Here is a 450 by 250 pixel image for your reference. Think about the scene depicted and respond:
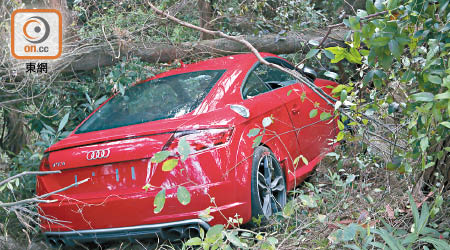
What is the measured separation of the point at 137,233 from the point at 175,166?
82 centimetres

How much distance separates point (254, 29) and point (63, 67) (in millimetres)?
2785

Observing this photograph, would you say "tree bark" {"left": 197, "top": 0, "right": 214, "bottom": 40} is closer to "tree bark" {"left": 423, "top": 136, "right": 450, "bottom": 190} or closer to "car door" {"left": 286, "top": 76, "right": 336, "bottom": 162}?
"car door" {"left": 286, "top": 76, "right": 336, "bottom": 162}

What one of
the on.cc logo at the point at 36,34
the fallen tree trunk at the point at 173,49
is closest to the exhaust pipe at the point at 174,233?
the fallen tree trunk at the point at 173,49

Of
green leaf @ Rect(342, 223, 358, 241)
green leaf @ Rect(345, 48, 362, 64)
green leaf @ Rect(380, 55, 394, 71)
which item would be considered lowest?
green leaf @ Rect(342, 223, 358, 241)

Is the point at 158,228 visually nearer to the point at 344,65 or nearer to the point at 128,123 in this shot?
the point at 128,123

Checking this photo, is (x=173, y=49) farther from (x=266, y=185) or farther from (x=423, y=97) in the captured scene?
(x=423, y=97)

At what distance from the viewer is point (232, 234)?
120 inches

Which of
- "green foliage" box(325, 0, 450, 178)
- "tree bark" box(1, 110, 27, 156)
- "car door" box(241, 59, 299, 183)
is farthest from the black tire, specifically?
"tree bark" box(1, 110, 27, 156)

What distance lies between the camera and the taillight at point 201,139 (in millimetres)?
3852

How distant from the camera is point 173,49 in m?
6.65

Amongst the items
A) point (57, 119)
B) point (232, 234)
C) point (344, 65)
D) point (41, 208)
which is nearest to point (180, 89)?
point (41, 208)

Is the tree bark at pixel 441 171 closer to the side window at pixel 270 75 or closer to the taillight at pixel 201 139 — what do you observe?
the taillight at pixel 201 139

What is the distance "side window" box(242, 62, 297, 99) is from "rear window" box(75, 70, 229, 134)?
29 cm

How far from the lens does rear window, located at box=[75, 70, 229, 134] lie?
174 inches
